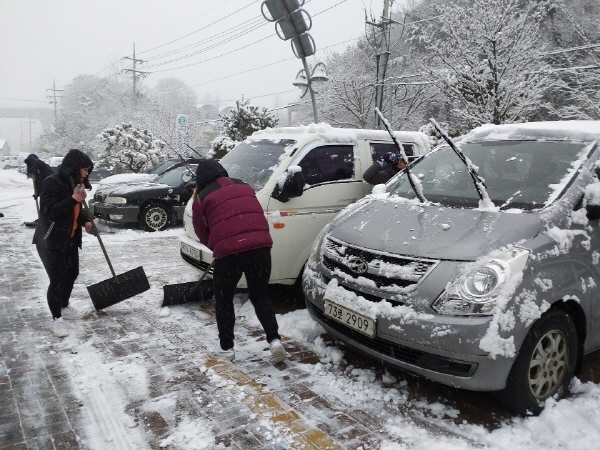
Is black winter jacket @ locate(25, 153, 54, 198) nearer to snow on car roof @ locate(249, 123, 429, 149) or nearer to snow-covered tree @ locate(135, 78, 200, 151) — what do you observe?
snow on car roof @ locate(249, 123, 429, 149)

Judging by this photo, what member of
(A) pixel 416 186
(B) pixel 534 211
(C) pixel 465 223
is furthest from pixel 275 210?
(B) pixel 534 211

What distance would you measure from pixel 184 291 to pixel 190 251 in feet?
1.50

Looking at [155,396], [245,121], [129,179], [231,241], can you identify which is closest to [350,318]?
[231,241]

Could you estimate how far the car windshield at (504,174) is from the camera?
349 centimetres

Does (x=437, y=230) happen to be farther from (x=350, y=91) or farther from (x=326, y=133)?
(x=350, y=91)

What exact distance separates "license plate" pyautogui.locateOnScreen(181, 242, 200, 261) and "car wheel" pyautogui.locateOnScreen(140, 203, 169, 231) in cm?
491

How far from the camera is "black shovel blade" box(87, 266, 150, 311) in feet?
16.4

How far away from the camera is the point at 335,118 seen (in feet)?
110

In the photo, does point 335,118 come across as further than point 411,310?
Yes

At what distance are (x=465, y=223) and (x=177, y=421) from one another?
7.53 ft

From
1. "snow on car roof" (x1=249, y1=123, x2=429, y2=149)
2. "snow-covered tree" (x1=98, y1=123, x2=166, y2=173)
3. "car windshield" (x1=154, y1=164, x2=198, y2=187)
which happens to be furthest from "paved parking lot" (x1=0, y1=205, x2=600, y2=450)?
"snow-covered tree" (x1=98, y1=123, x2=166, y2=173)

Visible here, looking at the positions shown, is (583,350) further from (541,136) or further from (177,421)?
(177,421)

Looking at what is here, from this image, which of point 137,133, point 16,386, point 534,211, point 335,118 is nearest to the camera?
point 534,211

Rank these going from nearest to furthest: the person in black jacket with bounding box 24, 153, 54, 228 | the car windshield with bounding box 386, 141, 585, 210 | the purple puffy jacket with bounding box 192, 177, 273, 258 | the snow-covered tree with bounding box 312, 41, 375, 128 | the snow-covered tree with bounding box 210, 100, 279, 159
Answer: the car windshield with bounding box 386, 141, 585, 210
the purple puffy jacket with bounding box 192, 177, 273, 258
the person in black jacket with bounding box 24, 153, 54, 228
the snow-covered tree with bounding box 210, 100, 279, 159
the snow-covered tree with bounding box 312, 41, 375, 128
